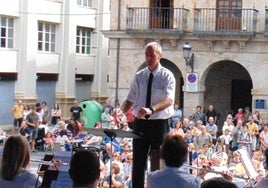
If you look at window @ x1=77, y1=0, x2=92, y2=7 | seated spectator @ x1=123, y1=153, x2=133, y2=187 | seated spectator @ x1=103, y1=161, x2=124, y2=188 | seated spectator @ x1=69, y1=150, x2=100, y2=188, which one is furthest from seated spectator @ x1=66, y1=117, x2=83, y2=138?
window @ x1=77, y1=0, x2=92, y2=7

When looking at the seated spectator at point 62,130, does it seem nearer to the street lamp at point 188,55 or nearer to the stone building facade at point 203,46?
the street lamp at point 188,55

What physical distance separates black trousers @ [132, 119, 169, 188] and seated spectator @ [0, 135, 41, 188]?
1.98 m

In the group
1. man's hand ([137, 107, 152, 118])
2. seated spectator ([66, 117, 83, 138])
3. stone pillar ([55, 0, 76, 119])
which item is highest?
stone pillar ([55, 0, 76, 119])

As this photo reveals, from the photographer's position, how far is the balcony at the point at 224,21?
26.4 m

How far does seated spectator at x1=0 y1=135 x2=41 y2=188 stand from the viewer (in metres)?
5.57

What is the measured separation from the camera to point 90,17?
122ft

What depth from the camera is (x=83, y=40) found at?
121 ft

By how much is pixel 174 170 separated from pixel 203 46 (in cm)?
2189

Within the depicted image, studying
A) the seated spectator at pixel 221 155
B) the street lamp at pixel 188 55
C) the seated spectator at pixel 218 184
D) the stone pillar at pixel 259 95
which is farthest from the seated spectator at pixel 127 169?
the stone pillar at pixel 259 95

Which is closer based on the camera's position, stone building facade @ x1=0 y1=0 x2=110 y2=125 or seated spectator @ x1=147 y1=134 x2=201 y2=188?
seated spectator @ x1=147 y1=134 x2=201 y2=188

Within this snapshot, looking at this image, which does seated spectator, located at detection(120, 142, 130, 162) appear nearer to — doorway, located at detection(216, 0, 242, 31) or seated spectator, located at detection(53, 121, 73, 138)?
seated spectator, located at detection(53, 121, 73, 138)

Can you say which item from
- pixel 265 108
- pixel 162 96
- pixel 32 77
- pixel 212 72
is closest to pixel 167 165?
pixel 162 96

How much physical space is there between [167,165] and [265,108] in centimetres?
2089

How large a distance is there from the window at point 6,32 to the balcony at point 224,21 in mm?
9256
